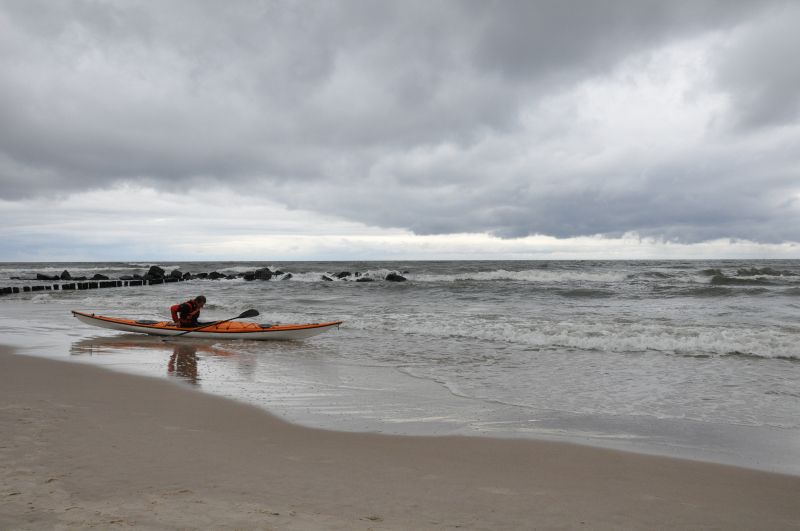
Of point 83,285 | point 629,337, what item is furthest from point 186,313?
point 83,285

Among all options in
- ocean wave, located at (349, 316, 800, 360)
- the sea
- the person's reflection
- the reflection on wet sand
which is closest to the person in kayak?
the reflection on wet sand

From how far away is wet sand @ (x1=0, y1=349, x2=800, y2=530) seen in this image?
302 cm

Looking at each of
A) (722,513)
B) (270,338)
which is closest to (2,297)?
(270,338)

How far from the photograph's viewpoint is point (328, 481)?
367 centimetres

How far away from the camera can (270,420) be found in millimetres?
5449

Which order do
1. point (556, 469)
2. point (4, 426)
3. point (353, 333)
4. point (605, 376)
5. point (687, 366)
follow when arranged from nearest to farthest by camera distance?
point (556, 469), point (4, 426), point (605, 376), point (687, 366), point (353, 333)

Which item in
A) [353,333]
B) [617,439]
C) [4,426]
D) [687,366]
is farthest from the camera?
[353,333]

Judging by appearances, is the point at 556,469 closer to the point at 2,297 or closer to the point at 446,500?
the point at 446,500

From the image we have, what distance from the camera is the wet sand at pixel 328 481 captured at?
3.02m

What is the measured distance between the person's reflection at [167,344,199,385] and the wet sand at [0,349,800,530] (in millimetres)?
2594

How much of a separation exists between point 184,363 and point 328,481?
6.39 metres

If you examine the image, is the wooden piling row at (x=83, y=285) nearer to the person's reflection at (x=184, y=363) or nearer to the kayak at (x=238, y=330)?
the kayak at (x=238, y=330)

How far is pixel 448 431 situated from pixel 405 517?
7.03 ft

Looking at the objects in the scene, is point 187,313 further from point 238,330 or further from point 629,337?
point 629,337
